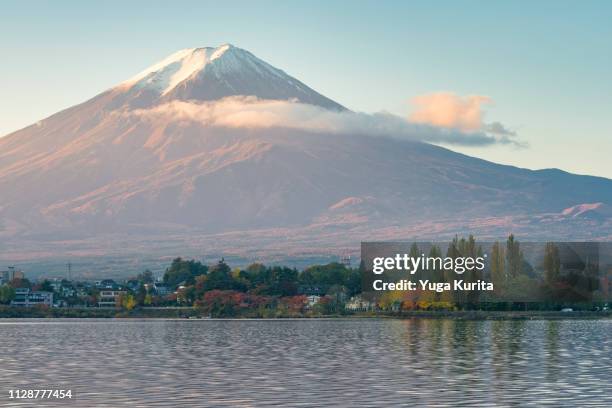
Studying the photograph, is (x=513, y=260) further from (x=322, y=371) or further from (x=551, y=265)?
(x=322, y=371)

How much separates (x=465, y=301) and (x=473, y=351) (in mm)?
79019

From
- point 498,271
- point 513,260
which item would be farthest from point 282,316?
point 513,260

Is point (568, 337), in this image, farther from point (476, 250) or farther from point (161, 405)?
point (476, 250)

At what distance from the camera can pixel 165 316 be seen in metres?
184

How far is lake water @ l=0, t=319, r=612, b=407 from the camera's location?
46.8 meters

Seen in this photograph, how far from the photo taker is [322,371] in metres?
58.4

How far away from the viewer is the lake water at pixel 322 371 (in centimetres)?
4681

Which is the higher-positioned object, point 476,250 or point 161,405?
point 476,250

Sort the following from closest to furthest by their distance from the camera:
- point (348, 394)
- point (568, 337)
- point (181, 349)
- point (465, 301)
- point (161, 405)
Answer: point (161, 405)
point (348, 394)
point (181, 349)
point (568, 337)
point (465, 301)

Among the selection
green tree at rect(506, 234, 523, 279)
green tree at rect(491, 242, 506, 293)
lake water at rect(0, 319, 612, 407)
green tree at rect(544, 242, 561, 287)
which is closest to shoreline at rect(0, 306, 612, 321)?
green tree at rect(491, 242, 506, 293)

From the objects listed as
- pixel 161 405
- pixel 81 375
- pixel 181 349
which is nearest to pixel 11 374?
pixel 81 375

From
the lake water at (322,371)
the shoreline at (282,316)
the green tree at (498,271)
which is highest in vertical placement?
the green tree at (498,271)

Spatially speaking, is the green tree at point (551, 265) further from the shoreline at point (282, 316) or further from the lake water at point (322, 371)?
the lake water at point (322, 371)

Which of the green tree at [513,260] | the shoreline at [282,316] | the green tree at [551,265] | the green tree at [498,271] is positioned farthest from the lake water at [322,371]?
the green tree at [513,260]
